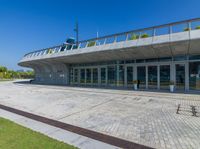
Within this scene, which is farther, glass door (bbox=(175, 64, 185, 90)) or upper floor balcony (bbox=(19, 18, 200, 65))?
glass door (bbox=(175, 64, 185, 90))

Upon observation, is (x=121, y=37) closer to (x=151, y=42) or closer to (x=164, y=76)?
(x=151, y=42)

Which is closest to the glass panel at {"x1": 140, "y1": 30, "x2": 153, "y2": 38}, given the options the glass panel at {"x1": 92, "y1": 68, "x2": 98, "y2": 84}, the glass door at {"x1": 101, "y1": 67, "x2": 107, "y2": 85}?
the glass door at {"x1": 101, "y1": 67, "x2": 107, "y2": 85}

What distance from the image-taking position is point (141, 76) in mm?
16578

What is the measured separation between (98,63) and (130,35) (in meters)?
7.18

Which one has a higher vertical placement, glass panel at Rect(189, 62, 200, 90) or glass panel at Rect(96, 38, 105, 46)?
glass panel at Rect(96, 38, 105, 46)

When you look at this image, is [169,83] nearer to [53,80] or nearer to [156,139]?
[156,139]

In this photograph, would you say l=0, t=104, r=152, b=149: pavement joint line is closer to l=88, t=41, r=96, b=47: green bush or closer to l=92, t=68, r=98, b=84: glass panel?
l=88, t=41, r=96, b=47: green bush

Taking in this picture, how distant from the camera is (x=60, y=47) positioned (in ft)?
65.7

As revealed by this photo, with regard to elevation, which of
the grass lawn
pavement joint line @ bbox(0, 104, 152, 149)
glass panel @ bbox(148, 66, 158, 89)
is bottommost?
pavement joint line @ bbox(0, 104, 152, 149)

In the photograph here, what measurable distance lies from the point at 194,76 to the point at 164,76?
257 centimetres

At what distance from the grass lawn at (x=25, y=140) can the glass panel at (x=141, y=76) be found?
45.0 feet

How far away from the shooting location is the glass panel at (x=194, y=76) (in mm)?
13398

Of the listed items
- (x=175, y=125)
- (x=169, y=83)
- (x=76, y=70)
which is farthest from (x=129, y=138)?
(x=76, y=70)

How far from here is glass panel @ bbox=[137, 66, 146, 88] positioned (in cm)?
1639
